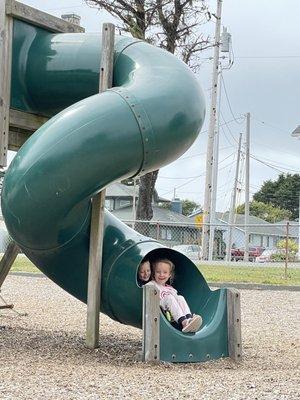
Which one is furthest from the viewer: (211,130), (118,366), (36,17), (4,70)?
(211,130)

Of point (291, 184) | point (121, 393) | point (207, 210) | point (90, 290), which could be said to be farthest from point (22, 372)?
point (291, 184)

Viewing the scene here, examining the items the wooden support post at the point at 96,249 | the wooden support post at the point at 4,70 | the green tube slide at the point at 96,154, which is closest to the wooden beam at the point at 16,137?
the green tube slide at the point at 96,154

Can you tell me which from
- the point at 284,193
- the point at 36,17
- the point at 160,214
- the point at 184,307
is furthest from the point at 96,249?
the point at 284,193

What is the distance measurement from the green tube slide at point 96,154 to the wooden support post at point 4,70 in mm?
142

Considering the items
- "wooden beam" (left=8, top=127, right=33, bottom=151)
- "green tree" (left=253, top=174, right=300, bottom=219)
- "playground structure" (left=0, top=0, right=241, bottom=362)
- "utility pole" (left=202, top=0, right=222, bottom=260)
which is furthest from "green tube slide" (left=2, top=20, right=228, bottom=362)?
"green tree" (left=253, top=174, right=300, bottom=219)

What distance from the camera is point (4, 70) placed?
280 inches

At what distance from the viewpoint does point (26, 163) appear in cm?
614

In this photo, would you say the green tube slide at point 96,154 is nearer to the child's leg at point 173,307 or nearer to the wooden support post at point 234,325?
the wooden support post at point 234,325

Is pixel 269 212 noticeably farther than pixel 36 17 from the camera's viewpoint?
Yes

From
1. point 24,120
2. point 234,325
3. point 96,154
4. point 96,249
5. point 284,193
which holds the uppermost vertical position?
point 24,120

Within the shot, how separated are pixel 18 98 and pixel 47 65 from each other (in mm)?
423

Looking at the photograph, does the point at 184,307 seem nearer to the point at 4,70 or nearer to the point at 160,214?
the point at 4,70

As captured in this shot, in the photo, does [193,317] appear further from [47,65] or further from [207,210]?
[207,210]

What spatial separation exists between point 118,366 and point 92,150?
1593 millimetres
